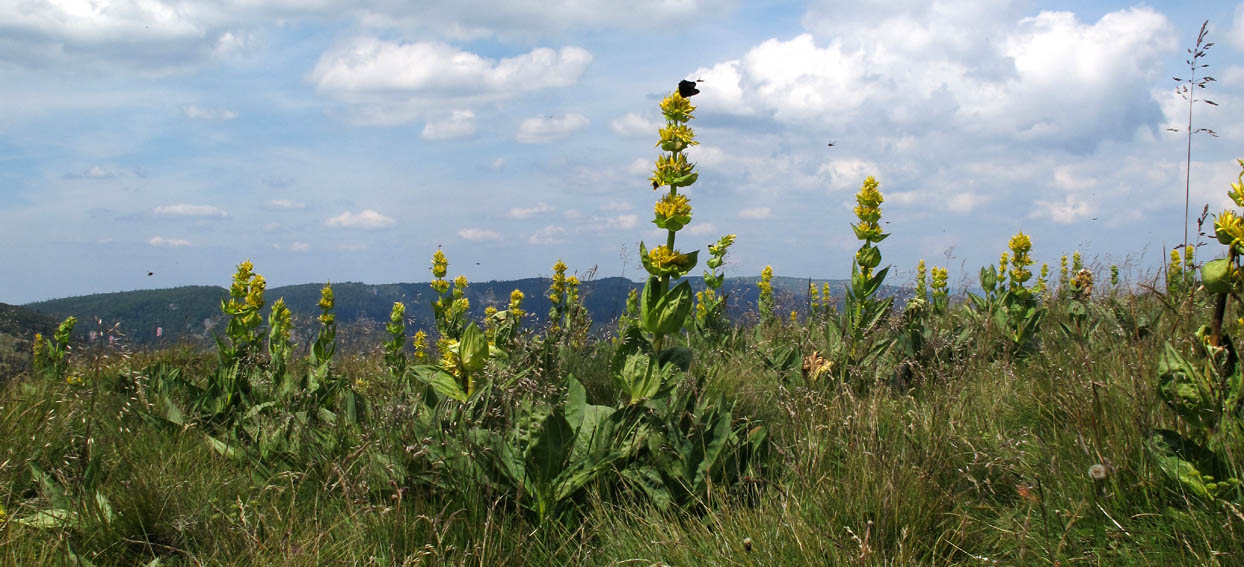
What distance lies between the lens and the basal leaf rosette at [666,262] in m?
3.13

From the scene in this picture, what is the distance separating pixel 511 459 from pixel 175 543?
1.12 metres

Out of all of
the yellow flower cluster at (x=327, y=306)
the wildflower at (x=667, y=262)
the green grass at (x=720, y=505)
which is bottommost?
the green grass at (x=720, y=505)

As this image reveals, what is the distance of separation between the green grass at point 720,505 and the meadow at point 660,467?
12 mm

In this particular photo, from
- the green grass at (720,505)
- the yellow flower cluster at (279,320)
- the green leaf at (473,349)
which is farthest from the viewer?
the yellow flower cluster at (279,320)

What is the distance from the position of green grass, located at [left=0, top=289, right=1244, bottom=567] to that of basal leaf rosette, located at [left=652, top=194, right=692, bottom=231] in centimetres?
74

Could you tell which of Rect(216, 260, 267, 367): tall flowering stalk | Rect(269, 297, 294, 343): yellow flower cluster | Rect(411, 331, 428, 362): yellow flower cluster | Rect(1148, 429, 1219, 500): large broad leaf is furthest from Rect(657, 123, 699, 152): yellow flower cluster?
Rect(411, 331, 428, 362): yellow flower cluster

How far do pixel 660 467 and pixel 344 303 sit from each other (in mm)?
82897

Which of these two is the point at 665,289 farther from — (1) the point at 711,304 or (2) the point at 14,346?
(2) the point at 14,346

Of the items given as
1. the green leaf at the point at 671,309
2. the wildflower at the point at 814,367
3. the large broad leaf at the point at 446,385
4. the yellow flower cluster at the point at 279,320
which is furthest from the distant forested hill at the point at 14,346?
the wildflower at the point at 814,367

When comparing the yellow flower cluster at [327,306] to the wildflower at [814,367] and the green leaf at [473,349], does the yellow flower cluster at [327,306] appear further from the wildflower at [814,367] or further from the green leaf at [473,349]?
the wildflower at [814,367]

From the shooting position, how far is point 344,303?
265ft

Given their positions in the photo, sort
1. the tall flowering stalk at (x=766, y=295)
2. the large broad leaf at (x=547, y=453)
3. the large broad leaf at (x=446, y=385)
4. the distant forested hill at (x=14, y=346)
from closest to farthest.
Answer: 1. the large broad leaf at (x=547, y=453)
2. the large broad leaf at (x=446, y=385)
3. the distant forested hill at (x=14, y=346)
4. the tall flowering stalk at (x=766, y=295)

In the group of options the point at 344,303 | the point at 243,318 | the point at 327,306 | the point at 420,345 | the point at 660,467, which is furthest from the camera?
the point at 344,303

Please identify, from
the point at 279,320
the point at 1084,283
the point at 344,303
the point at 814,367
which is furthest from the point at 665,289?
the point at 344,303
